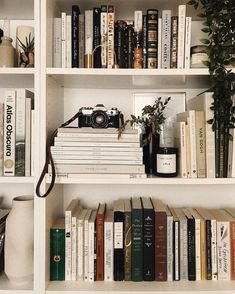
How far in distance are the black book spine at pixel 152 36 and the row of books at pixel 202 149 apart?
0.20 m

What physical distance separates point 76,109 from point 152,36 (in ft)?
1.34

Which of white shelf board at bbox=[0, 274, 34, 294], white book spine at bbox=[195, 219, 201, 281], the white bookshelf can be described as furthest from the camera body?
white shelf board at bbox=[0, 274, 34, 294]

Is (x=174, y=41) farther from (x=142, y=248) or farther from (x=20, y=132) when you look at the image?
(x=142, y=248)

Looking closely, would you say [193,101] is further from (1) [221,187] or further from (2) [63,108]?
(2) [63,108]

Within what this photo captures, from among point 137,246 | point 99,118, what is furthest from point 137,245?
point 99,118

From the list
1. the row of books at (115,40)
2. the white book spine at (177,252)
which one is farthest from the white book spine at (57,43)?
the white book spine at (177,252)

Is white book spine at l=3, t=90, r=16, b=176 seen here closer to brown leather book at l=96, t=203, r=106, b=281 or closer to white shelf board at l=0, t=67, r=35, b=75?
white shelf board at l=0, t=67, r=35, b=75

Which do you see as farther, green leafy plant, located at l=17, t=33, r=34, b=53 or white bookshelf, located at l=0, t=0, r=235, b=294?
green leafy plant, located at l=17, t=33, r=34, b=53

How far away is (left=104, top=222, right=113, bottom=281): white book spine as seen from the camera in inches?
40.1

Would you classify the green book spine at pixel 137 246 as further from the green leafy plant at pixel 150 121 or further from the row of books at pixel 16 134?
the row of books at pixel 16 134

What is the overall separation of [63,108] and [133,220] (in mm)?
516

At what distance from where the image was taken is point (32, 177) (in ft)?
3.12

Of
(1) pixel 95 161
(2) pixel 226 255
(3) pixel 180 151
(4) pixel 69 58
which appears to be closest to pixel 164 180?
(3) pixel 180 151

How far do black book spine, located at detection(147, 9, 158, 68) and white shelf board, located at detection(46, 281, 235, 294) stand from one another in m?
0.71
